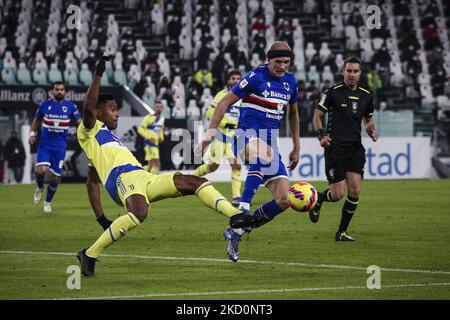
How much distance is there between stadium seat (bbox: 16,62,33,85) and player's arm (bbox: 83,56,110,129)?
24.6 metres

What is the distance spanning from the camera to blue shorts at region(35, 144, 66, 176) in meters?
21.4

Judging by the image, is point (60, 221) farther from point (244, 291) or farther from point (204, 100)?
point (204, 100)

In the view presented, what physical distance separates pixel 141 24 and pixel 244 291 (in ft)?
107

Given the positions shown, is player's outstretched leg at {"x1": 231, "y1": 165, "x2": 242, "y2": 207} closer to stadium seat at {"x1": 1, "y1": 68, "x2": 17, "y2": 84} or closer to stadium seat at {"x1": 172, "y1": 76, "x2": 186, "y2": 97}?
stadium seat at {"x1": 172, "y1": 76, "x2": 186, "y2": 97}

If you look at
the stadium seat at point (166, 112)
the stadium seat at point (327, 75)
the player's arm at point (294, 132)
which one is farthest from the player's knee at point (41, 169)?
the stadium seat at point (327, 75)

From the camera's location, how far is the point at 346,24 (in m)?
43.0

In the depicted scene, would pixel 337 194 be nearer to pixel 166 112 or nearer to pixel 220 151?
pixel 220 151

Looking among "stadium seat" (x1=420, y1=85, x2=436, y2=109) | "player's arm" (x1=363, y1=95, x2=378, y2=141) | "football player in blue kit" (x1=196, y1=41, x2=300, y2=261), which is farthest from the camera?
"stadium seat" (x1=420, y1=85, x2=436, y2=109)

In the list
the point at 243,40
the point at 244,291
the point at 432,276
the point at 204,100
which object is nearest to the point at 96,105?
the point at 244,291

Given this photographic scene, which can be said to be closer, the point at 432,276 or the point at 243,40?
the point at 432,276

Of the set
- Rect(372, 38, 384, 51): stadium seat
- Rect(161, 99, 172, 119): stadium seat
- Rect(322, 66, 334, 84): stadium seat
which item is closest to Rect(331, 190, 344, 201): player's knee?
Rect(161, 99, 172, 119): stadium seat

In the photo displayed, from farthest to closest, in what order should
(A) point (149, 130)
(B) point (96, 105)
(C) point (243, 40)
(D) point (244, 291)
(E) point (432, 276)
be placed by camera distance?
(C) point (243, 40)
(A) point (149, 130)
(B) point (96, 105)
(E) point (432, 276)
(D) point (244, 291)

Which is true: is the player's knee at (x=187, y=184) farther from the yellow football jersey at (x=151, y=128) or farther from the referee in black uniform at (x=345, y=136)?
the yellow football jersey at (x=151, y=128)

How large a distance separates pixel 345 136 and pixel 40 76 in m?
22.3
